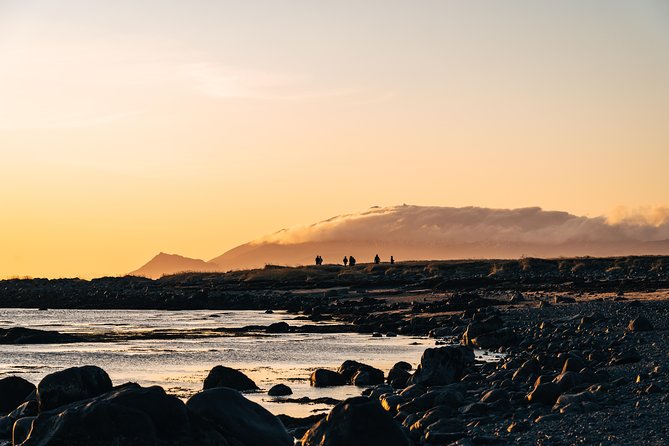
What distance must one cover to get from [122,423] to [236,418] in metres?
2.25

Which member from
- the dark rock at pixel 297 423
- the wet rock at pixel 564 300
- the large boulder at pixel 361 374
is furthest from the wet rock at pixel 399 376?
the wet rock at pixel 564 300

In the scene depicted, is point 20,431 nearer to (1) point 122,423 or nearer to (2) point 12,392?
(1) point 122,423

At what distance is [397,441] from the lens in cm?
1491

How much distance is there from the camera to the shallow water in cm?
2656

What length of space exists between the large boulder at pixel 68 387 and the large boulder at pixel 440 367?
9.46 meters

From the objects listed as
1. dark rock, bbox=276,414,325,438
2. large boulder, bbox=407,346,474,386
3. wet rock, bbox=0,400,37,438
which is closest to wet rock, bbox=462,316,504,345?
large boulder, bbox=407,346,474,386

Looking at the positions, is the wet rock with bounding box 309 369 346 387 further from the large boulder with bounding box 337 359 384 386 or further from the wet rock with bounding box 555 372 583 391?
the wet rock with bounding box 555 372 583 391

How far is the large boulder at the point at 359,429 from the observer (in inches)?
584

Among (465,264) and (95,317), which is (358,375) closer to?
(95,317)

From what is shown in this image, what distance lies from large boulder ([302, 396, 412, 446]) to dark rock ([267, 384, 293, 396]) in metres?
9.16

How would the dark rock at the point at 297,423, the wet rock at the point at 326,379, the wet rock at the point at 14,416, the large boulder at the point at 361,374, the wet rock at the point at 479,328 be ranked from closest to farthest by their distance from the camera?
the dark rock at the point at 297,423 < the wet rock at the point at 14,416 < the wet rock at the point at 326,379 < the large boulder at the point at 361,374 < the wet rock at the point at 479,328

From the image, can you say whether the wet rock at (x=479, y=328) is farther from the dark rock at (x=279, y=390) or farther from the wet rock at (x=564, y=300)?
the wet rock at (x=564, y=300)

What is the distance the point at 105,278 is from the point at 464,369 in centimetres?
11363

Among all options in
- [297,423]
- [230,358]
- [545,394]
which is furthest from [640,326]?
[297,423]
